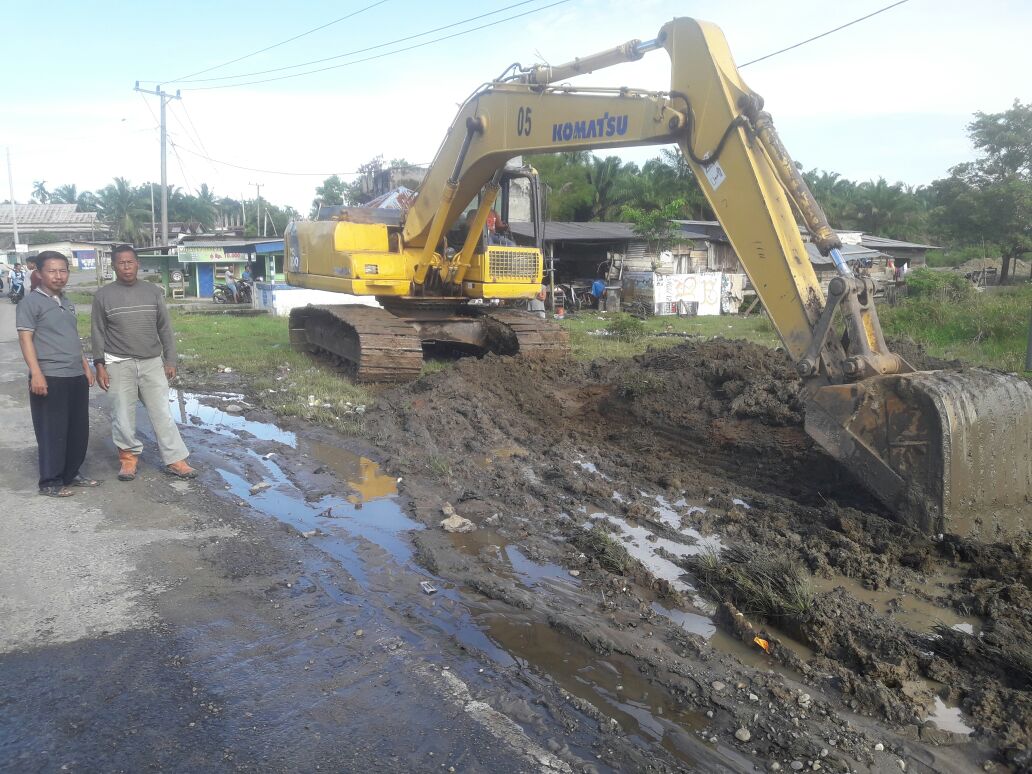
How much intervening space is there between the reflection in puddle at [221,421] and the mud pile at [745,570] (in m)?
0.96

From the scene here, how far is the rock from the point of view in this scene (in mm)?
5145

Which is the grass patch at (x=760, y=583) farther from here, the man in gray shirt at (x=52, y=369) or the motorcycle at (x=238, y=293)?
the motorcycle at (x=238, y=293)

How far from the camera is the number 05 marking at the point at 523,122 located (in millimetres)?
8469

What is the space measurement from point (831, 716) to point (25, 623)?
366cm

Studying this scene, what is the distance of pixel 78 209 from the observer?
249 feet

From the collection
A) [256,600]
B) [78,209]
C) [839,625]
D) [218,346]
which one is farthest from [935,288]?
[78,209]

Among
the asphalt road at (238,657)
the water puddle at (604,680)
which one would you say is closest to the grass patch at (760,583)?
the water puddle at (604,680)

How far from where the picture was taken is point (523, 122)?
855 centimetres

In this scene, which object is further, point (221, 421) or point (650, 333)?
point (650, 333)

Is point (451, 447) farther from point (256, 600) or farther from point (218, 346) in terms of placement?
point (218, 346)

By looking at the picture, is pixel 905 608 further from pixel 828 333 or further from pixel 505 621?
pixel 505 621

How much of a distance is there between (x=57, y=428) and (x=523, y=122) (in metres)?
5.46

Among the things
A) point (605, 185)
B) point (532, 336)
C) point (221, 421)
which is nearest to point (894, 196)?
point (605, 185)

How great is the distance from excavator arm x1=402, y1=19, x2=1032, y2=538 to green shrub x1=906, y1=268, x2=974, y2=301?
1202cm
